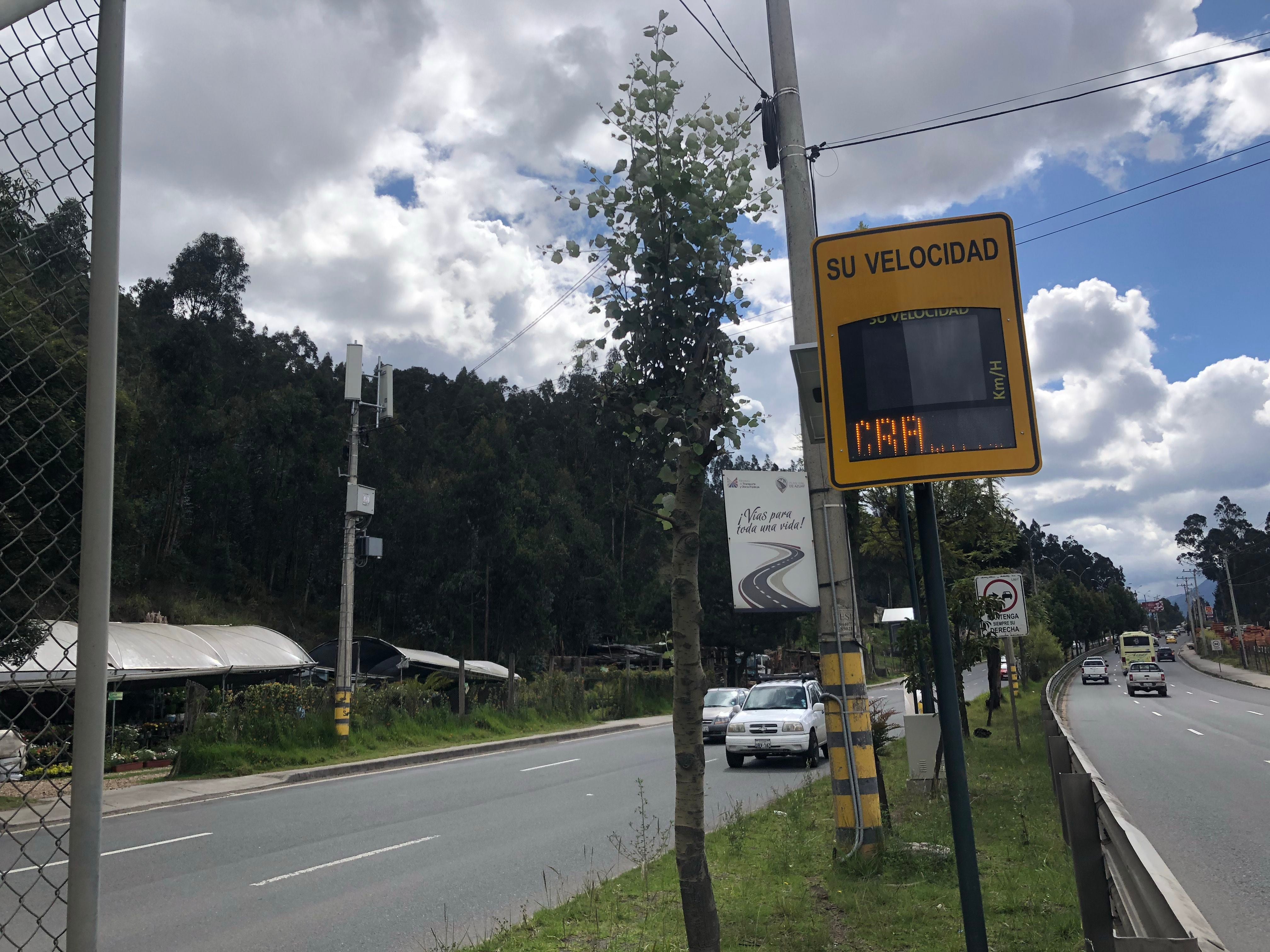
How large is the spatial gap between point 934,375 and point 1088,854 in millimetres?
2747

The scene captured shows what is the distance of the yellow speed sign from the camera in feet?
12.2

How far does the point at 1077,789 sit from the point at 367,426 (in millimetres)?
22140

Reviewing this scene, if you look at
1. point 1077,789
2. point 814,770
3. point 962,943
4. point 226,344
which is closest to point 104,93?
point 1077,789

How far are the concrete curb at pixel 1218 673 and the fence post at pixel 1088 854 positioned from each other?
53.9 m

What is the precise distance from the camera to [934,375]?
3.79m

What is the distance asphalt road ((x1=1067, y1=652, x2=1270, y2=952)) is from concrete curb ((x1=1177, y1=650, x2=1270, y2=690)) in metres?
21.4

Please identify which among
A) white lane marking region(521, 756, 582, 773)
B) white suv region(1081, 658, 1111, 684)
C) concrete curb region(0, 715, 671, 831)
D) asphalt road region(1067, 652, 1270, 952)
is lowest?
white suv region(1081, 658, 1111, 684)

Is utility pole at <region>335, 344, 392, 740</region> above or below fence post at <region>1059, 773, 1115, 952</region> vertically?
above

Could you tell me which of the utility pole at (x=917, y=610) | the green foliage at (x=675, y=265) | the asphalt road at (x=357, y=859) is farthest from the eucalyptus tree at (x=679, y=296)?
the utility pole at (x=917, y=610)

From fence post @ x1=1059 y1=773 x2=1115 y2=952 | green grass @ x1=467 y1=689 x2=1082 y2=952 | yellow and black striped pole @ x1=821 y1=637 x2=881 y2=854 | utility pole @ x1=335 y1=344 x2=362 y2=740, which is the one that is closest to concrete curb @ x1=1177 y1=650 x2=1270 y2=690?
utility pole @ x1=335 y1=344 x2=362 y2=740

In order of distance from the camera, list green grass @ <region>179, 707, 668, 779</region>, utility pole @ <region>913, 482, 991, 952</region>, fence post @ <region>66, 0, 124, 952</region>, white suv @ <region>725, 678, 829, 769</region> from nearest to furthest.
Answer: fence post @ <region>66, 0, 124, 952</region>
utility pole @ <region>913, 482, 991, 952</region>
green grass @ <region>179, 707, 668, 779</region>
white suv @ <region>725, 678, 829, 769</region>

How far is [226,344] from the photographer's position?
218 feet

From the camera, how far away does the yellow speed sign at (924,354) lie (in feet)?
12.2

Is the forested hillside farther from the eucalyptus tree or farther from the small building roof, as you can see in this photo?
the eucalyptus tree
